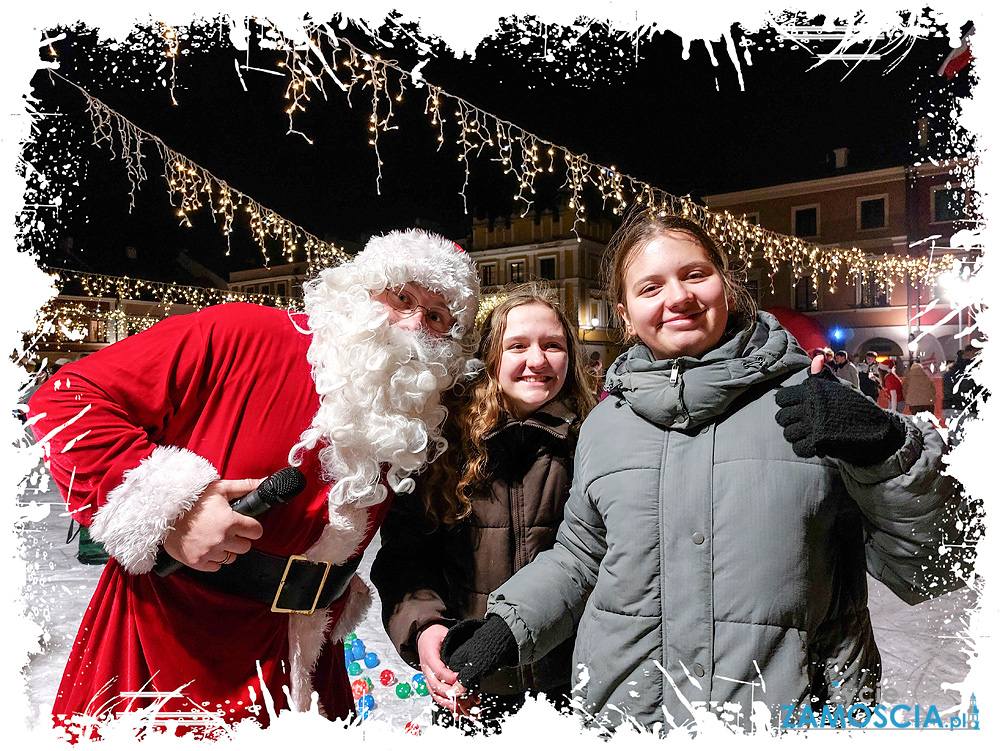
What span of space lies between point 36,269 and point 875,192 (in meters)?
22.3

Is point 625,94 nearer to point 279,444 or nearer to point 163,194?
point 279,444

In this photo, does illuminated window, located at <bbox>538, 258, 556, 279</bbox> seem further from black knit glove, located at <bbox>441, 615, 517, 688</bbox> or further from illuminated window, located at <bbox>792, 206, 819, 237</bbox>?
black knit glove, located at <bbox>441, 615, 517, 688</bbox>

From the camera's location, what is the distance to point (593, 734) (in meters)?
1.49

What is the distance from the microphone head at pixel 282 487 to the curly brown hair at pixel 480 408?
525mm

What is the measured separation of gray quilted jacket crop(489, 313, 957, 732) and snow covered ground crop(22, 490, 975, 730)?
1.42 m

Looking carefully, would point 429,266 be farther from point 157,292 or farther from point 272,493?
point 157,292

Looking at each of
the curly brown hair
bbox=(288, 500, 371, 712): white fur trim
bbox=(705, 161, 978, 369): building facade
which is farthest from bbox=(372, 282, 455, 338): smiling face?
bbox=(705, 161, 978, 369): building facade

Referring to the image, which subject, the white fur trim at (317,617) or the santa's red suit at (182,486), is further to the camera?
the white fur trim at (317,617)

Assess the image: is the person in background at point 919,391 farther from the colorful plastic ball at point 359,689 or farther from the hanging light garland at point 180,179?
the colorful plastic ball at point 359,689

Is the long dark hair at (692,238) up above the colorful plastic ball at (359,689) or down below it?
above

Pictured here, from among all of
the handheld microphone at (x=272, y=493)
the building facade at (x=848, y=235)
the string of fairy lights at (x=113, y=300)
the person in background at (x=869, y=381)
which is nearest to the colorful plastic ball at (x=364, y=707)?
the handheld microphone at (x=272, y=493)

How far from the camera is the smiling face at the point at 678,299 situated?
149cm

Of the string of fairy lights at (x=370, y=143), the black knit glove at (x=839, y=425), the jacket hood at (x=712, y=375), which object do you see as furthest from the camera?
the string of fairy lights at (x=370, y=143)

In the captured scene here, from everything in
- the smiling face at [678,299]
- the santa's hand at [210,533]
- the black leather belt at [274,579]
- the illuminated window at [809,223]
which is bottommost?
the black leather belt at [274,579]
